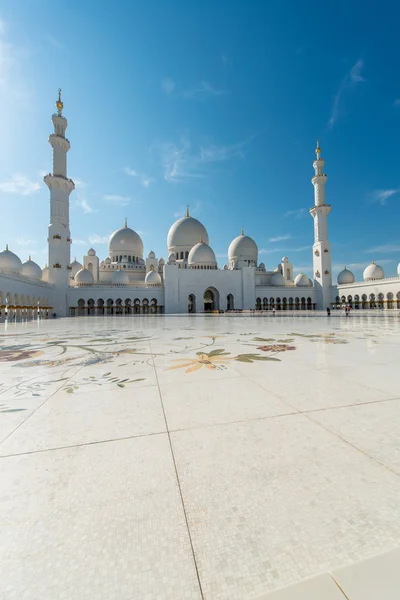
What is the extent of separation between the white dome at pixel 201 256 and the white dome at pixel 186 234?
3488 millimetres

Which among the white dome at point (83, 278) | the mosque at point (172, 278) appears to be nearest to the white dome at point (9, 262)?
the mosque at point (172, 278)

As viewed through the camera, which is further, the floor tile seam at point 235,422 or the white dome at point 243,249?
the white dome at point 243,249

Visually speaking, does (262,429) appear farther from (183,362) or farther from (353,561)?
(183,362)

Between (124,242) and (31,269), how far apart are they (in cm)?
1309

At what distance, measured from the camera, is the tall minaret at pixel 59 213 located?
31.4 metres

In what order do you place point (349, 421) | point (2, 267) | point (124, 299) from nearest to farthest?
point (349, 421), point (2, 267), point (124, 299)

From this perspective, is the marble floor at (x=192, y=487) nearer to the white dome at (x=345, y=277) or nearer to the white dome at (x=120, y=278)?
the white dome at (x=120, y=278)

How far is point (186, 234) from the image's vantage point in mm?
42719

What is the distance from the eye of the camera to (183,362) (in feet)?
13.8

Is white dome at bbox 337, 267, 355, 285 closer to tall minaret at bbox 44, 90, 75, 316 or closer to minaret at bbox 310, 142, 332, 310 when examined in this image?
minaret at bbox 310, 142, 332, 310

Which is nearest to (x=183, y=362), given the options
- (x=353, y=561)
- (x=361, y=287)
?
(x=353, y=561)

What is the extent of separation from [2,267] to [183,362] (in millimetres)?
34502

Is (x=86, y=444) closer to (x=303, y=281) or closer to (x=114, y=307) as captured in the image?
(x=114, y=307)

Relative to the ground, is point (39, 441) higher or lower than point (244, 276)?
lower
